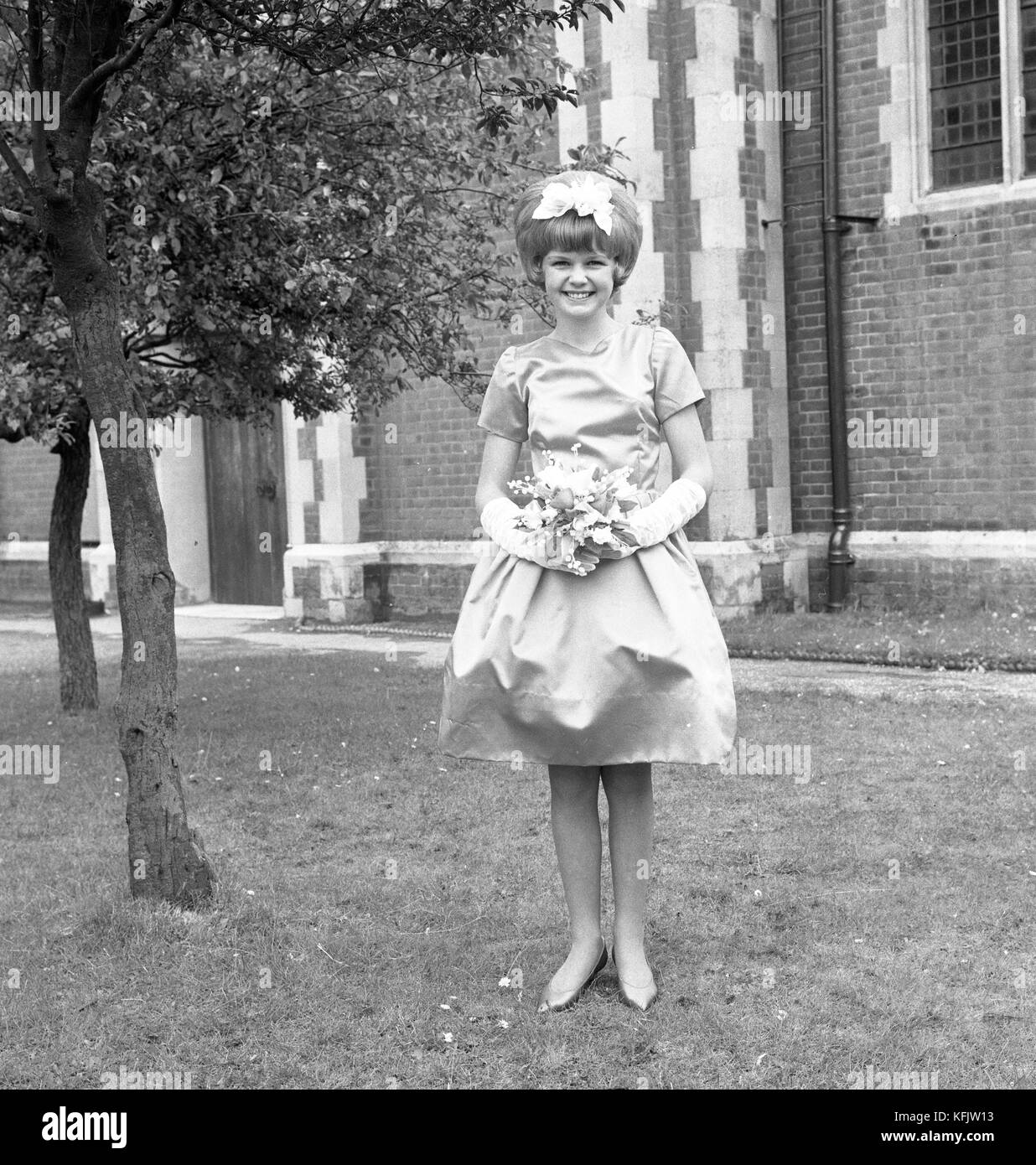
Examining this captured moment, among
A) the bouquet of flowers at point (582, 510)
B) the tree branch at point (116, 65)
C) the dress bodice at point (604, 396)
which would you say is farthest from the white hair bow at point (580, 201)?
the tree branch at point (116, 65)

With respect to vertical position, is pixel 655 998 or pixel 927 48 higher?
pixel 927 48

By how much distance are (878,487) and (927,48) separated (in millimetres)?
3609

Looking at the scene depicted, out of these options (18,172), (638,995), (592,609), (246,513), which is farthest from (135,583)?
(246,513)

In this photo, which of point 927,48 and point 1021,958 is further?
point 927,48

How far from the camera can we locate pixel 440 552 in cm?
1487

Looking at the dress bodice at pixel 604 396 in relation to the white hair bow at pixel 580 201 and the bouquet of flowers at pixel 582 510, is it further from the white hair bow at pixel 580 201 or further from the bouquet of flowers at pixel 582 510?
the white hair bow at pixel 580 201

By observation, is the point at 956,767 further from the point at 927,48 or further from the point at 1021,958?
the point at 927,48

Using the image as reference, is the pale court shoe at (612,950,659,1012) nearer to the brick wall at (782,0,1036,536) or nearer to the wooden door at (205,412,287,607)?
the brick wall at (782,0,1036,536)

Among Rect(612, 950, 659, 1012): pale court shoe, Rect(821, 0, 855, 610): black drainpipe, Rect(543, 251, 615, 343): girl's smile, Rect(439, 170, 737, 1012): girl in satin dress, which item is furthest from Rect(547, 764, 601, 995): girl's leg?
Rect(821, 0, 855, 610): black drainpipe

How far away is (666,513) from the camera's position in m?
3.94

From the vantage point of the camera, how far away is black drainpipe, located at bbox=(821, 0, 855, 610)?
1265 cm

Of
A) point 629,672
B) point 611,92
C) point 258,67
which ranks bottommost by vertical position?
point 629,672

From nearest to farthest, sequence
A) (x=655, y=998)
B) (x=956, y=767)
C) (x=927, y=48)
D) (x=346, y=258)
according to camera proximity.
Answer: (x=655, y=998)
(x=956, y=767)
(x=346, y=258)
(x=927, y=48)

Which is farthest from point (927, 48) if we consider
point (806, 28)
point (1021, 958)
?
point (1021, 958)
